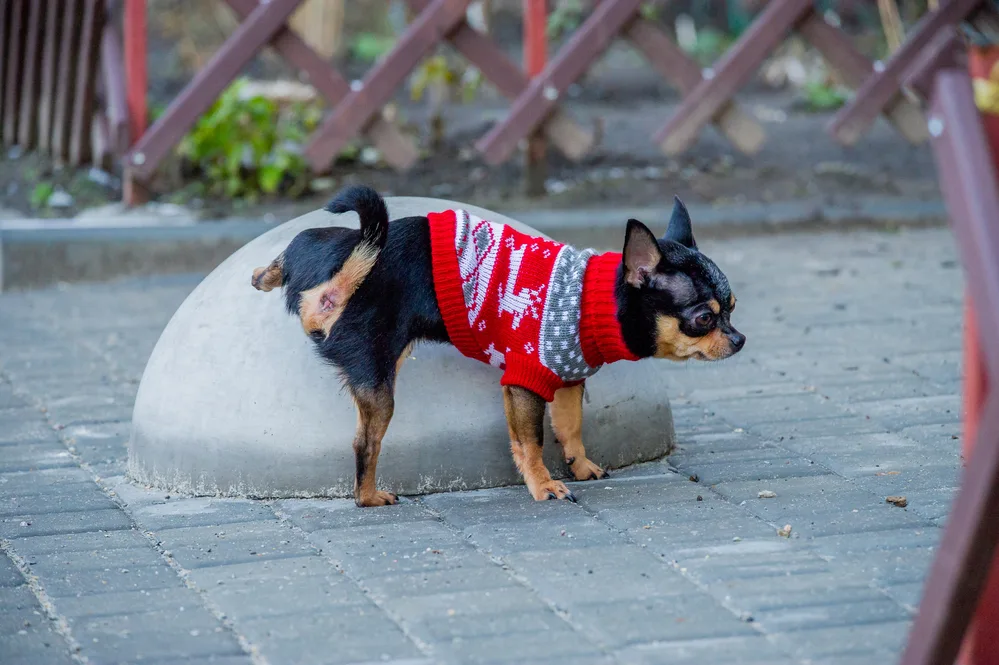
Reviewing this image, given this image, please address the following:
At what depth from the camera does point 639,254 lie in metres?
3.95

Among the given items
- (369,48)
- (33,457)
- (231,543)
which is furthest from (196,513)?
(369,48)

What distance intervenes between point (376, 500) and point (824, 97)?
30.8 feet

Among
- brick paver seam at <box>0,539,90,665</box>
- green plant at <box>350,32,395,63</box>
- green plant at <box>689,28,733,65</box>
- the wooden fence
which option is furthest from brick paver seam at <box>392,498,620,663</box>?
green plant at <box>350,32,395,63</box>

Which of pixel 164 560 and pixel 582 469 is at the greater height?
pixel 582 469

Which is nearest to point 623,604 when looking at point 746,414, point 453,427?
point 453,427

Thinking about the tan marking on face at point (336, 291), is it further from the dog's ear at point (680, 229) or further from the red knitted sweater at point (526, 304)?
the dog's ear at point (680, 229)

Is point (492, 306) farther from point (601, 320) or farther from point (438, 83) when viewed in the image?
point (438, 83)

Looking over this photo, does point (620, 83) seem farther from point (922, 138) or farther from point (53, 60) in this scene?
point (53, 60)

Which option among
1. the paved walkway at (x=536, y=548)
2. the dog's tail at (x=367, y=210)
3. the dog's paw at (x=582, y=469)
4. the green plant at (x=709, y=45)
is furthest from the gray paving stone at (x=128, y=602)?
the green plant at (x=709, y=45)

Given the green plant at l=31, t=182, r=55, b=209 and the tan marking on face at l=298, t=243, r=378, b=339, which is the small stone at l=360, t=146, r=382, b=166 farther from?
the tan marking on face at l=298, t=243, r=378, b=339

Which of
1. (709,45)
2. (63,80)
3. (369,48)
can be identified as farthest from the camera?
(709,45)

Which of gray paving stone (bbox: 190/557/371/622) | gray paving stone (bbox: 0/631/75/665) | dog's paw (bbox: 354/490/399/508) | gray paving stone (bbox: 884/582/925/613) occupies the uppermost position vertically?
gray paving stone (bbox: 884/582/925/613)

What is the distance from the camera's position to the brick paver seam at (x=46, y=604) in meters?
3.06

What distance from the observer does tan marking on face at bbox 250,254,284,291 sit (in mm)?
4129
